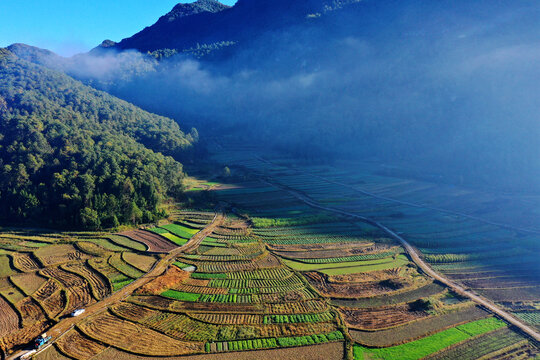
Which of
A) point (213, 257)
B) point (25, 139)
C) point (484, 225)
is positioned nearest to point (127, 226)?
point (213, 257)

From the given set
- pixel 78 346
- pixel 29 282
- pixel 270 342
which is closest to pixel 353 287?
pixel 270 342

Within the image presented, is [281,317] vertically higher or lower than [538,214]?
lower

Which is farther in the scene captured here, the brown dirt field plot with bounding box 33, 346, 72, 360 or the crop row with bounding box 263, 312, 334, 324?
the crop row with bounding box 263, 312, 334, 324

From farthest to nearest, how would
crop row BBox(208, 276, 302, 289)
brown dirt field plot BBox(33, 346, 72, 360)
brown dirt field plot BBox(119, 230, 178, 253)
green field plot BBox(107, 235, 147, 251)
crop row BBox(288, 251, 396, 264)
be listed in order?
green field plot BBox(107, 235, 147, 251) → brown dirt field plot BBox(119, 230, 178, 253) → crop row BBox(288, 251, 396, 264) → crop row BBox(208, 276, 302, 289) → brown dirt field plot BBox(33, 346, 72, 360)

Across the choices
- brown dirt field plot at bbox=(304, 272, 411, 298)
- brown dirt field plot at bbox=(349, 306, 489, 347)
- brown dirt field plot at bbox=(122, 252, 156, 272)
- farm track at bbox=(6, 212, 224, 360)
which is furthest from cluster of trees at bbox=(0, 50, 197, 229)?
brown dirt field plot at bbox=(349, 306, 489, 347)

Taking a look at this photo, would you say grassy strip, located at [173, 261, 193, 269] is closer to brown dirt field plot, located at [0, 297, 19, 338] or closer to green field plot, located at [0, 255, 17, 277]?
brown dirt field plot, located at [0, 297, 19, 338]

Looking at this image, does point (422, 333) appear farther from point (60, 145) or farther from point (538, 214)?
point (60, 145)

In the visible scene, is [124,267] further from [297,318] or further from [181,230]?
[297,318]
